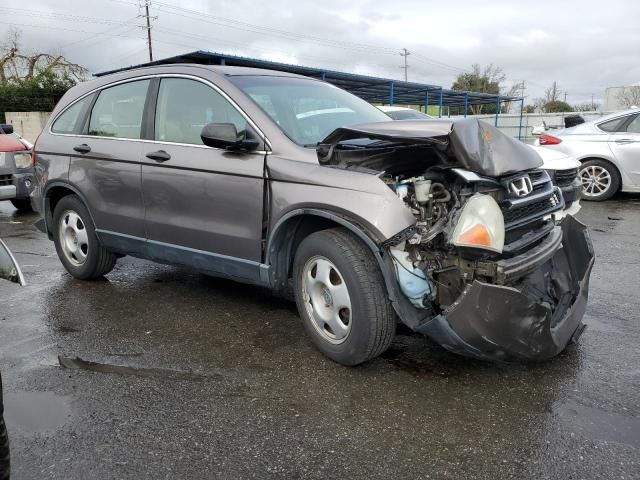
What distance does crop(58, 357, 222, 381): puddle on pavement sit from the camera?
3.35 m

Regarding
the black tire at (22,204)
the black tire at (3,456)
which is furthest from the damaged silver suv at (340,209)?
the black tire at (22,204)

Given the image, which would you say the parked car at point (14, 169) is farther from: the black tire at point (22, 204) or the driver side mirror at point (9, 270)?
the driver side mirror at point (9, 270)

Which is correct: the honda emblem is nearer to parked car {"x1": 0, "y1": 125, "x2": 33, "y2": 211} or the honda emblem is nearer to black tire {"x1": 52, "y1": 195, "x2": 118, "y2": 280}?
black tire {"x1": 52, "y1": 195, "x2": 118, "y2": 280}

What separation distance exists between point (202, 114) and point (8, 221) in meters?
6.28

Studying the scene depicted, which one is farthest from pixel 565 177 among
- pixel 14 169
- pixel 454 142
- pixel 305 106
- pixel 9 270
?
pixel 14 169

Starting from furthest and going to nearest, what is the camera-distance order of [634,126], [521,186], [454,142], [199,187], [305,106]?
[634,126]
[305,106]
[199,187]
[521,186]
[454,142]

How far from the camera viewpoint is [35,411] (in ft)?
9.82

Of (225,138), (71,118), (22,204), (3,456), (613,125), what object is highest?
(613,125)

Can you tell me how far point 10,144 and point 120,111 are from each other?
5.35 meters

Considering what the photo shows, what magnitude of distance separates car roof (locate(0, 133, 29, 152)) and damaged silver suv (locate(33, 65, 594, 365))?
4.85 m

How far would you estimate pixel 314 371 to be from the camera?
3.38 meters

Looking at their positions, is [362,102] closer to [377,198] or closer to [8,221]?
[377,198]

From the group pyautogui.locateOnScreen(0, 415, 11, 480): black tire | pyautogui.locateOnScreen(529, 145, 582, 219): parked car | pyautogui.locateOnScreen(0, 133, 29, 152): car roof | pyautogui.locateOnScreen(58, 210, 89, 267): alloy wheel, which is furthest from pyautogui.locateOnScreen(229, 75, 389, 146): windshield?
pyautogui.locateOnScreen(0, 133, 29, 152): car roof

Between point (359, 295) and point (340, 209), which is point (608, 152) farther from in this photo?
point (359, 295)
